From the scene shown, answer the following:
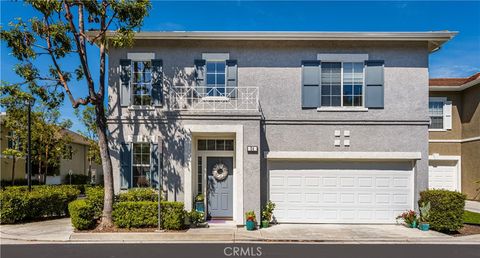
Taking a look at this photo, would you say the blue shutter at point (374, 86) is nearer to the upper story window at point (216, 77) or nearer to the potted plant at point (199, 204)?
the upper story window at point (216, 77)

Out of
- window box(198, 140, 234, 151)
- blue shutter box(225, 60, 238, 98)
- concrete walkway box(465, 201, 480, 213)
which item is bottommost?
concrete walkway box(465, 201, 480, 213)

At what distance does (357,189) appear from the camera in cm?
1287

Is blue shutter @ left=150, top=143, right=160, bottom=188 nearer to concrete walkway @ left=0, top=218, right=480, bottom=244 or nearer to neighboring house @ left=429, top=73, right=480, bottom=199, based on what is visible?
concrete walkway @ left=0, top=218, right=480, bottom=244

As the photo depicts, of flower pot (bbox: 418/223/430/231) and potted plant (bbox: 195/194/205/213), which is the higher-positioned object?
potted plant (bbox: 195/194/205/213)

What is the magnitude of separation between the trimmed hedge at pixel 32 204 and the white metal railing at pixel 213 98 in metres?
5.96

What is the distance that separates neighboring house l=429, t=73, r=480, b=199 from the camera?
19812 millimetres

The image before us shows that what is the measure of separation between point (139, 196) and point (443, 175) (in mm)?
16856

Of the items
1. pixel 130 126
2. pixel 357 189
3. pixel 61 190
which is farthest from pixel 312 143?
pixel 61 190

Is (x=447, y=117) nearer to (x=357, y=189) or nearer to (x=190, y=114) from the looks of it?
(x=357, y=189)

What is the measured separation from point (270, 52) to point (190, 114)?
3.71 meters

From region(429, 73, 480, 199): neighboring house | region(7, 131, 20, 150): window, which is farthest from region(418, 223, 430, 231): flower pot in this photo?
region(7, 131, 20, 150): window

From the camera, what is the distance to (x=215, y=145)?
13008 mm

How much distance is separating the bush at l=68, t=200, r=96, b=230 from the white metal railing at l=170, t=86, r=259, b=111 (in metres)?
4.30

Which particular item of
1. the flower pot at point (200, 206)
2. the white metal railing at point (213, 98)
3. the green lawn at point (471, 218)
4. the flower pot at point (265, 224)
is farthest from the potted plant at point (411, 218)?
the flower pot at point (200, 206)
